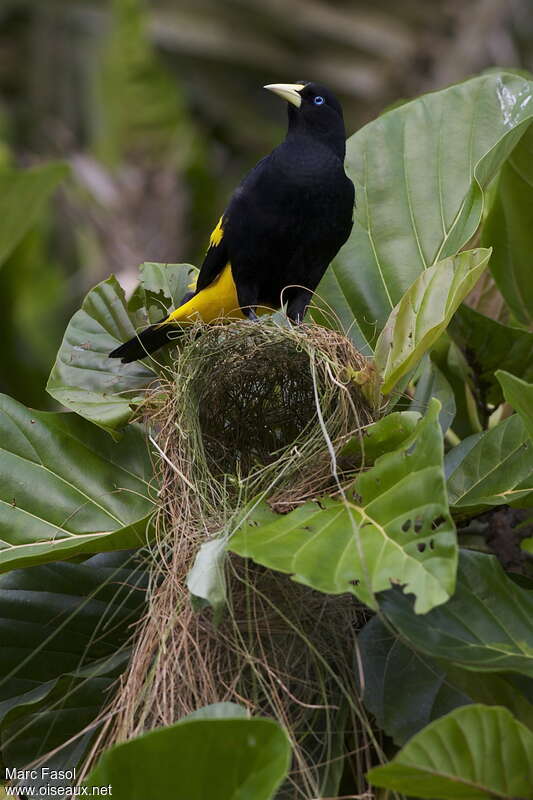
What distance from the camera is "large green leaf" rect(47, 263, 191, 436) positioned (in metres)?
1.96

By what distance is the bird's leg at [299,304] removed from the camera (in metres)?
2.38

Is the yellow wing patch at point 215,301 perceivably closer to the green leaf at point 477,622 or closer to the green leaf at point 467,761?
the green leaf at point 477,622

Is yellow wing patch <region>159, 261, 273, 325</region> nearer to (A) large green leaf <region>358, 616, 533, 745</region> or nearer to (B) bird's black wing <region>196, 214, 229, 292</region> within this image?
(B) bird's black wing <region>196, 214, 229, 292</region>

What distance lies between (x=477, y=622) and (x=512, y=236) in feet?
3.21

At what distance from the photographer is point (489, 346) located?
6.81 ft

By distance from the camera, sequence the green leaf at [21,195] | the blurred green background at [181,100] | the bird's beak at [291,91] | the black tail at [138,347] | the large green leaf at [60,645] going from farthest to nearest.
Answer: the blurred green background at [181,100] < the green leaf at [21,195] < the bird's beak at [291,91] < the black tail at [138,347] < the large green leaf at [60,645]

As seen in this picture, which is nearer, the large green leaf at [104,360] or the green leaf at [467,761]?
the green leaf at [467,761]

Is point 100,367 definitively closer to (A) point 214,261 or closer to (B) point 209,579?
(A) point 214,261

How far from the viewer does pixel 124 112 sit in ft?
21.5

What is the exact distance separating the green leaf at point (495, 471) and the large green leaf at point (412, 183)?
434 millimetres

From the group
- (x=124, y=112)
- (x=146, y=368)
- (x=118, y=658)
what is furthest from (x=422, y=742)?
(x=124, y=112)

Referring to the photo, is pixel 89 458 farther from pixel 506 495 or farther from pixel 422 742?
pixel 422 742

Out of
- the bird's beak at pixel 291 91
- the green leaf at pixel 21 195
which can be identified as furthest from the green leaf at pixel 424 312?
the green leaf at pixel 21 195

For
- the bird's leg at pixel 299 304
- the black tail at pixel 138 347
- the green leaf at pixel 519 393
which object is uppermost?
the green leaf at pixel 519 393
